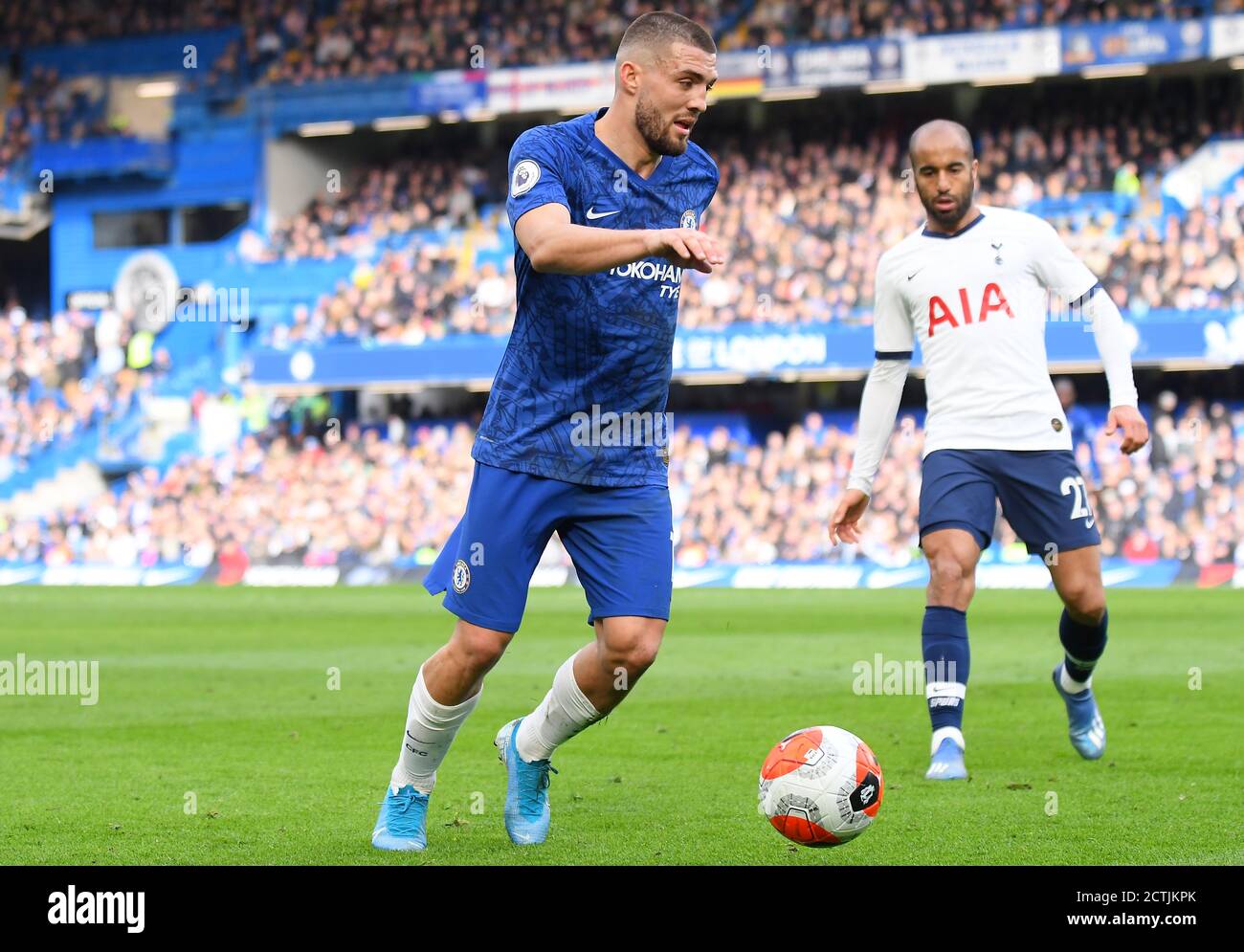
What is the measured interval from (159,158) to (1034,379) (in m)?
34.8

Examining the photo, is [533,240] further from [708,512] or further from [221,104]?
[221,104]

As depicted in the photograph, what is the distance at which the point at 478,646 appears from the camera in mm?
5266

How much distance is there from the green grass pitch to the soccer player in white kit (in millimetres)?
711

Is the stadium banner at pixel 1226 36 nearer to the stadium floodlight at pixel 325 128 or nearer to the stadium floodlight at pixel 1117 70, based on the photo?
the stadium floodlight at pixel 1117 70

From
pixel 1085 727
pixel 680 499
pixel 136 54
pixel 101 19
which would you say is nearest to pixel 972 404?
pixel 1085 727

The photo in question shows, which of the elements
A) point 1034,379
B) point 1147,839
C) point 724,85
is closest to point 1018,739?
point 1034,379

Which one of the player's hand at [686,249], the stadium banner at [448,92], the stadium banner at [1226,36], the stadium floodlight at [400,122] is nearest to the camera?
the player's hand at [686,249]

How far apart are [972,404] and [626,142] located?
7.86ft

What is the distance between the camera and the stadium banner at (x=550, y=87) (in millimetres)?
33500

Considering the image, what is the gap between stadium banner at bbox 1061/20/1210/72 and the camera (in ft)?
98.1

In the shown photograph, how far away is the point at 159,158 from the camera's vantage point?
128ft

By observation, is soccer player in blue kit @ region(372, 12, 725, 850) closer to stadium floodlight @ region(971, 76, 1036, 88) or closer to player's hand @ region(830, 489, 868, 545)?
player's hand @ region(830, 489, 868, 545)

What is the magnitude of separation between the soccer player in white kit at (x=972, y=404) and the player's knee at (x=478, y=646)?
2233 millimetres

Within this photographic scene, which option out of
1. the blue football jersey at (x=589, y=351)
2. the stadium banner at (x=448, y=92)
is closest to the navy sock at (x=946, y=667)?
the blue football jersey at (x=589, y=351)
